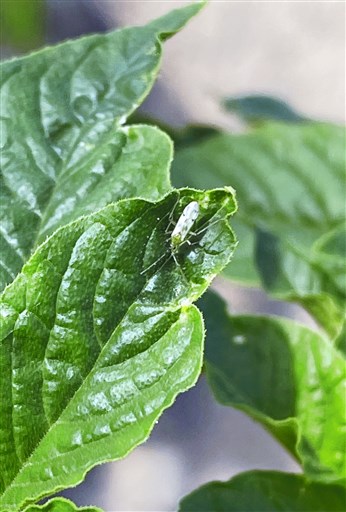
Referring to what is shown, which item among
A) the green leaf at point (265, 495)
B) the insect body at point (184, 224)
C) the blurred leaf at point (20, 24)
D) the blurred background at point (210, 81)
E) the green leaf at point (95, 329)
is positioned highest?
the insect body at point (184, 224)

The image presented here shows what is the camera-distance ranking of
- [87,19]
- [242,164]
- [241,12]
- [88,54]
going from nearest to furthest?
[88,54] → [242,164] → [87,19] → [241,12]

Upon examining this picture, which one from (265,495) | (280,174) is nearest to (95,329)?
(265,495)

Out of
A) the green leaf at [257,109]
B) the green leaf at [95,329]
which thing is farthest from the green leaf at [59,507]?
the green leaf at [257,109]

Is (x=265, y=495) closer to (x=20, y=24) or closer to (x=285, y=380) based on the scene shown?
(x=285, y=380)

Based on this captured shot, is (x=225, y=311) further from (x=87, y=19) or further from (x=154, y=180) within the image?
(x=87, y=19)

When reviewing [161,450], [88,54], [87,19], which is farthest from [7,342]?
[87,19]

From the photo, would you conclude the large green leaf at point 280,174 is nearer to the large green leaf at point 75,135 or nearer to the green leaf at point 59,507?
the large green leaf at point 75,135
